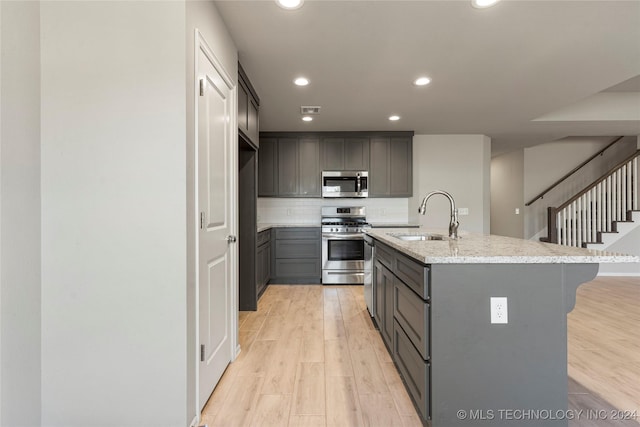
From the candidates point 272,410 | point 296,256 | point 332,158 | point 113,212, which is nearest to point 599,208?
point 332,158

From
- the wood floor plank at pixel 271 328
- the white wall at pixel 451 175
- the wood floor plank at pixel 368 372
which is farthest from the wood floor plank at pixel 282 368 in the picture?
the white wall at pixel 451 175

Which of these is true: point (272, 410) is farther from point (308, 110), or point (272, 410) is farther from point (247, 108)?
point (308, 110)

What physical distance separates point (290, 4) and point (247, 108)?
1.18 metres

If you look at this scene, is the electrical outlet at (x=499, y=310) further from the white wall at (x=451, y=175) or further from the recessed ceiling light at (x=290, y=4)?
the white wall at (x=451, y=175)

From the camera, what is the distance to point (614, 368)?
7.00ft

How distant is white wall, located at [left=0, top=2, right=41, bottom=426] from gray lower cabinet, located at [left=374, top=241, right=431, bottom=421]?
70.7 inches

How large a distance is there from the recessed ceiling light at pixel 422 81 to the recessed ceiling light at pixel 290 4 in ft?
5.12

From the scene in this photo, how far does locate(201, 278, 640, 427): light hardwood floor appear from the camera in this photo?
1.69 m

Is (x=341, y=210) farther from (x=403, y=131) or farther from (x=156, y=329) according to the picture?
(x=156, y=329)

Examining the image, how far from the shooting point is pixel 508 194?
720 centimetres

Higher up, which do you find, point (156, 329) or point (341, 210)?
point (341, 210)

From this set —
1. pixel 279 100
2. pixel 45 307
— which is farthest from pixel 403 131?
pixel 45 307

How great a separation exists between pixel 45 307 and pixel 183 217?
767mm

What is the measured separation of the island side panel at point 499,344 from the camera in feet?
4.66
